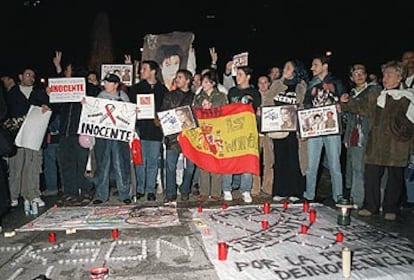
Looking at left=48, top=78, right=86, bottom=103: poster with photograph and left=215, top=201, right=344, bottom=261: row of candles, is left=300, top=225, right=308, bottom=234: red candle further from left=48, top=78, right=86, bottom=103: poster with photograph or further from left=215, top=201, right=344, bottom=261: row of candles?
left=48, top=78, right=86, bottom=103: poster with photograph

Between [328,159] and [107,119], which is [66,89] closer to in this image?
[107,119]

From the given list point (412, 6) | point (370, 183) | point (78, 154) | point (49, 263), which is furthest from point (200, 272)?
point (412, 6)

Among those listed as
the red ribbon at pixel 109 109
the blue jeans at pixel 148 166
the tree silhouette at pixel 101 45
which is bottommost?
the blue jeans at pixel 148 166

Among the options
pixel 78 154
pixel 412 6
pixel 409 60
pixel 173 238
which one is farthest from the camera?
pixel 412 6

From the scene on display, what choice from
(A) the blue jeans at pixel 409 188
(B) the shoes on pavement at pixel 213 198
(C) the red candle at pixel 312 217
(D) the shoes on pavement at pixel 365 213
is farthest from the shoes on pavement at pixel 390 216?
(B) the shoes on pavement at pixel 213 198

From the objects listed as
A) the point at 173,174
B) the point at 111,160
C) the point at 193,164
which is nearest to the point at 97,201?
the point at 111,160

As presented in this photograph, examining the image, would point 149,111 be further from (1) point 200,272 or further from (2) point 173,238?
(1) point 200,272

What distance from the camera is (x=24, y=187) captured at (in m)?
7.92

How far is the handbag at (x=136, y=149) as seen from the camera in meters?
8.09

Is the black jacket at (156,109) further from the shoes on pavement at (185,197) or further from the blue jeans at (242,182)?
the blue jeans at (242,182)

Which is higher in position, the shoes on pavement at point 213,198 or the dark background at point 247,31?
the dark background at point 247,31

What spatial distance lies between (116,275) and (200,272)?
83 cm

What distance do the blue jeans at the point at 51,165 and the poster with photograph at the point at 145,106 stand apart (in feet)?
6.38

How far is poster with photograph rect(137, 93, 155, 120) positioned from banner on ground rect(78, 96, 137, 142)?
0.42 ft
